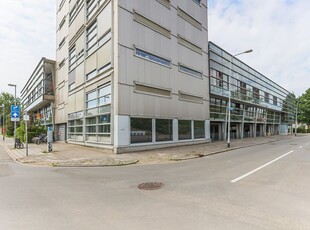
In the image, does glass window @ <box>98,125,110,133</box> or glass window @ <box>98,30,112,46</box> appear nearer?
glass window @ <box>98,125,110,133</box>

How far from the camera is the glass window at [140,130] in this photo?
1862 cm

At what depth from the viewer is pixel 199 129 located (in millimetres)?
27016

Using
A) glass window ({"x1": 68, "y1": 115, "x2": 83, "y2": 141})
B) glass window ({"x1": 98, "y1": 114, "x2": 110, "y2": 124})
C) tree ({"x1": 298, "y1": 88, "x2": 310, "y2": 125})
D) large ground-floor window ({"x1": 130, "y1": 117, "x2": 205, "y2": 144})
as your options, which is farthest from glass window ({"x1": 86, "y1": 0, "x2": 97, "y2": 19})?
tree ({"x1": 298, "y1": 88, "x2": 310, "y2": 125})

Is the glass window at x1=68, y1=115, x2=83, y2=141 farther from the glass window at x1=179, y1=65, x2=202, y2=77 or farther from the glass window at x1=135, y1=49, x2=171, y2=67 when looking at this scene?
the glass window at x1=179, y1=65, x2=202, y2=77

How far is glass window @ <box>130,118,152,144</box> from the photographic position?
18616mm

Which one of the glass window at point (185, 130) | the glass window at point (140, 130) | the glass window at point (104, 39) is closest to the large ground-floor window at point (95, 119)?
the glass window at point (140, 130)

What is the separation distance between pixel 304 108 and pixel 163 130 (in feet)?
241

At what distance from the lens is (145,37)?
66.2 ft

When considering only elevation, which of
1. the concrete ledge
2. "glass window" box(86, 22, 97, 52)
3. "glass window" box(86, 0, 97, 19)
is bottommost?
the concrete ledge

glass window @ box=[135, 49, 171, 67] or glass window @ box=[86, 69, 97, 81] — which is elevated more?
glass window @ box=[135, 49, 171, 67]

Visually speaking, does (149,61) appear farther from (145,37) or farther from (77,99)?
(77,99)

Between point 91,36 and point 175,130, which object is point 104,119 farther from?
point 91,36

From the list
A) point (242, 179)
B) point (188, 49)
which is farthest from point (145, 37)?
point (242, 179)

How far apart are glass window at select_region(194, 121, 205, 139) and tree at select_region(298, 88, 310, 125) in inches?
2562
